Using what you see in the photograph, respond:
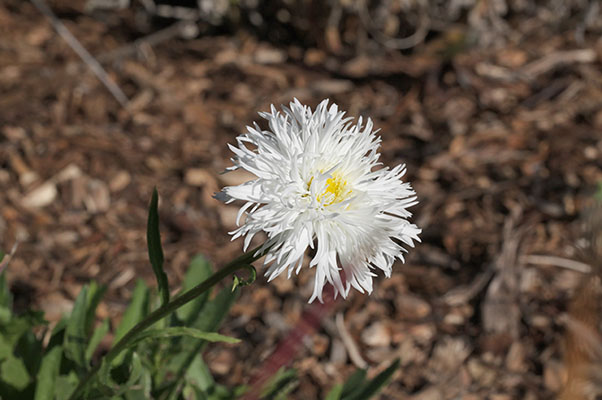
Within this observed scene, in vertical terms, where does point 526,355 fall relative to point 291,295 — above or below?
below

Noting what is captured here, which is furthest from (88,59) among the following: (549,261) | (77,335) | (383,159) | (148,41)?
(549,261)

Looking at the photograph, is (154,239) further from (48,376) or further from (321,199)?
(48,376)

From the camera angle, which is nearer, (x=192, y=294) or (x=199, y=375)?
(x=192, y=294)

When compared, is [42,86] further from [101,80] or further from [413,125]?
[413,125]

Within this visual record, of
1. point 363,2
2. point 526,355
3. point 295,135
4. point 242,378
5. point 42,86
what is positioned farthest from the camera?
point 363,2

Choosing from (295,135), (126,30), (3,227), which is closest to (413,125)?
(126,30)

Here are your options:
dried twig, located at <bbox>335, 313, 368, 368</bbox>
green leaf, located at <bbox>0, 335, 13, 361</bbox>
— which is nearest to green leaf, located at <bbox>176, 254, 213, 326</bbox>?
green leaf, located at <bbox>0, 335, 13, 361</bbox>

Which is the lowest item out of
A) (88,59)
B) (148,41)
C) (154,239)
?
(154,239)

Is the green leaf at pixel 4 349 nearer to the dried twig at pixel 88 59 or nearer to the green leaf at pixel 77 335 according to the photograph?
the green leaf at pixel 77 335
